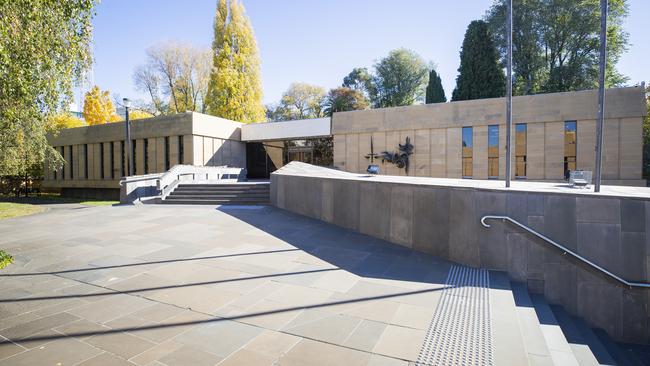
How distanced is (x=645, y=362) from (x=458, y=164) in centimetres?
1638

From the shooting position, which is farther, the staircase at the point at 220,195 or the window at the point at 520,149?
the window at the point at 520,149

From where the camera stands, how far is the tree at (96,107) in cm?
3772

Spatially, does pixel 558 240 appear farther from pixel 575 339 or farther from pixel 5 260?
pixel 5 260

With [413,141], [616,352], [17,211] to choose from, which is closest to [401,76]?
[413,141]

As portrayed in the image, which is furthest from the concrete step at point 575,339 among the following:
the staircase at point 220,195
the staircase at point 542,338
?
the staircase at point 220,195

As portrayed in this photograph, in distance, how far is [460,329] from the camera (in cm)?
342

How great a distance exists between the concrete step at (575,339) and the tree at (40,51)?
9350 millimetres

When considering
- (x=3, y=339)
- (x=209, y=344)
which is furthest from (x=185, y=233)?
(x=209, y=344)

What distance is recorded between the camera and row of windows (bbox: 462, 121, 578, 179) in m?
18.0

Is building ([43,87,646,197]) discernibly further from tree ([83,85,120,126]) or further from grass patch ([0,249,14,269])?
grass patch ([0,249,14,269])

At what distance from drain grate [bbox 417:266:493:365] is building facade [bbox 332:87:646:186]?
16.9 meters

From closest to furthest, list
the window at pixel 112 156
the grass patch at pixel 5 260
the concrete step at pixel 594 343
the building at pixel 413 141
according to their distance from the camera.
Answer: the concrete step at pixel 594 343
the grass patch at pixel 5 260
the building at pixel 413 141
the window at pixel 112 156

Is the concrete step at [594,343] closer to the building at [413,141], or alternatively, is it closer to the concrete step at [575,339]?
the concrete step at [575,339]

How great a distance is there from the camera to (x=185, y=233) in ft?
25.7
